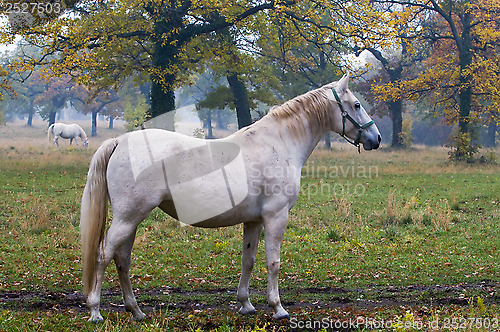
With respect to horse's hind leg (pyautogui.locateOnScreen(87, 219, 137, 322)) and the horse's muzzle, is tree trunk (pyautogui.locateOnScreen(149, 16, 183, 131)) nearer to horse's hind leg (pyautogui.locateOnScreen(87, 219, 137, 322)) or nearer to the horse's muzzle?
the horse's muzzle

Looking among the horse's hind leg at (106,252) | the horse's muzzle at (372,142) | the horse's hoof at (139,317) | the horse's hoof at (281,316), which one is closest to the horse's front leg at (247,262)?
the horse's hoof at (281,316)

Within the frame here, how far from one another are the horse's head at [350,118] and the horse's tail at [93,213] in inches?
118

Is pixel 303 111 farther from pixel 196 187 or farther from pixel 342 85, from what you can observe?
pixel 196 187

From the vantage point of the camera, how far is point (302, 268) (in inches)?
355

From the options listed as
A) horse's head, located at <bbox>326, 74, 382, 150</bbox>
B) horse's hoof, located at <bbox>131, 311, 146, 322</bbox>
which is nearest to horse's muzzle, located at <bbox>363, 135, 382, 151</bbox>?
horse's head, located at <bbox>326, 74, 382, 150</bbox>

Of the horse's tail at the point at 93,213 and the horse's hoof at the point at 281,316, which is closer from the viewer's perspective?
the horse's tail at the point at 93,213

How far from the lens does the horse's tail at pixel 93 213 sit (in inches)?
213

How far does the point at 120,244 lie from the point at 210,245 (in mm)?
5300

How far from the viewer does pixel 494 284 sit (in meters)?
7.64

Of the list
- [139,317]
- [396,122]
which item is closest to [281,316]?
[139,317]

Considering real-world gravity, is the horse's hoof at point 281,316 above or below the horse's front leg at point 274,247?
below

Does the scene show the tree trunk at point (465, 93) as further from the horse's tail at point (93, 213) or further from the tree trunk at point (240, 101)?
the horse's tail at point (93, 213)

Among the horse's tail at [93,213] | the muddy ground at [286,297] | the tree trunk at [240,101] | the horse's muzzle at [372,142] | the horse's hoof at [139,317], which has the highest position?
the tree trunk at [240,101]

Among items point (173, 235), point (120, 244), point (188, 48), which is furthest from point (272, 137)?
point (188, 48)
